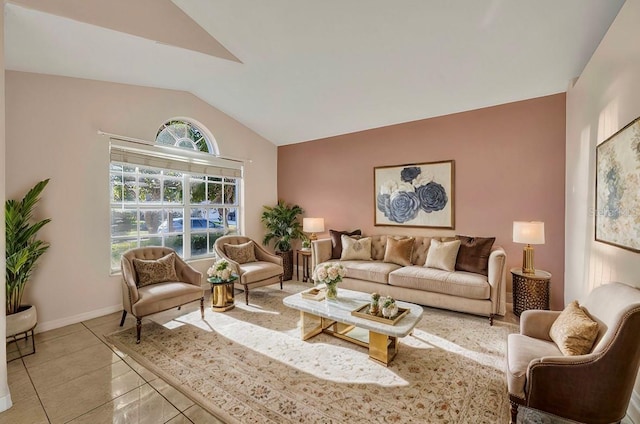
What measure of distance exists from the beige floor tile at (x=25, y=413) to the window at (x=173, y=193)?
1.98 m

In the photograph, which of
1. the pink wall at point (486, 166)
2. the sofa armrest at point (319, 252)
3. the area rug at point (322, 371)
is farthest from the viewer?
the sofa armrest at point (319, 252)

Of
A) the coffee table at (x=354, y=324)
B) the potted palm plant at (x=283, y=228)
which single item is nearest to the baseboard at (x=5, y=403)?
the coffee table at (x=354, y=324)

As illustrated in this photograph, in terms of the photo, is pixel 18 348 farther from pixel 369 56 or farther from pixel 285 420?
pixel 369 56

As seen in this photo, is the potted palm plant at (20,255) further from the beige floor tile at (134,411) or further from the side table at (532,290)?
the side table at (532,290)

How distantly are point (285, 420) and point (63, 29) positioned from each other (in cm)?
368

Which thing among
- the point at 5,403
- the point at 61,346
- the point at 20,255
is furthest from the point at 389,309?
the point at 20,255

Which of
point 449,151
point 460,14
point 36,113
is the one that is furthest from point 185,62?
point 449,151

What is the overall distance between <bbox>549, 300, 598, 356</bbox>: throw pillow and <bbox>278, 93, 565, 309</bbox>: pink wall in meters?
2.09

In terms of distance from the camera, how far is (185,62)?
134 inches

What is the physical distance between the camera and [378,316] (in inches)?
100

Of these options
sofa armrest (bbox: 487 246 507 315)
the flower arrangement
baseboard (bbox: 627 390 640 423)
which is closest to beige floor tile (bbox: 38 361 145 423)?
the flower arrangement

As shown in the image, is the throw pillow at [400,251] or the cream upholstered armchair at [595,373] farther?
the throw pillow at [400,251]

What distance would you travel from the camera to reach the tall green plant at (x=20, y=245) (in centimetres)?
267

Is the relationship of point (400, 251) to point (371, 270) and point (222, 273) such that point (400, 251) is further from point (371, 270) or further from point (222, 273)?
point (222, 273)
